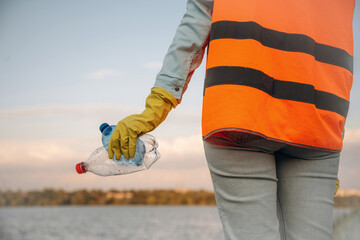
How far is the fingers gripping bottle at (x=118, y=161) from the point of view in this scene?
1.71m

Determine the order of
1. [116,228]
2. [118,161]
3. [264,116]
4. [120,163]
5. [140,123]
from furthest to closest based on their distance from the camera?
[116,228]
[120,163]
[118,161]
[140,123]
[264,116]

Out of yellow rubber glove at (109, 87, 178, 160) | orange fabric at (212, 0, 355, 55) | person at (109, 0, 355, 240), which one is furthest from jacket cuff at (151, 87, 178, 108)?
orange fabric at (212, 0, 355, 55)

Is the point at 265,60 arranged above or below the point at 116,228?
above

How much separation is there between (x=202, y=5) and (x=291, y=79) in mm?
455

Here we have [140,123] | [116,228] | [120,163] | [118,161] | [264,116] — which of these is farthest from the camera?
[116,228]

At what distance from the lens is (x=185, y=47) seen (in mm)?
1442

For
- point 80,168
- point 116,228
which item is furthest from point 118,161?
point 116,228

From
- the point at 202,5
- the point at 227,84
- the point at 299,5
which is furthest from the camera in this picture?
the point at 202,5

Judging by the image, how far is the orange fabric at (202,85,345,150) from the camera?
115cm

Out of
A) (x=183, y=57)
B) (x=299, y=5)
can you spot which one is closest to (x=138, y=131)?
(x=183, y=57)

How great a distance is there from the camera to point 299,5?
1290 millimetres

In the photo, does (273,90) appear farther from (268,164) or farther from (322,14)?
(322,14)

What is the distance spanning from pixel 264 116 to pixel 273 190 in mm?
253

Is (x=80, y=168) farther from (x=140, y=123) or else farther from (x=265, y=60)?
(x=265, y=60)
